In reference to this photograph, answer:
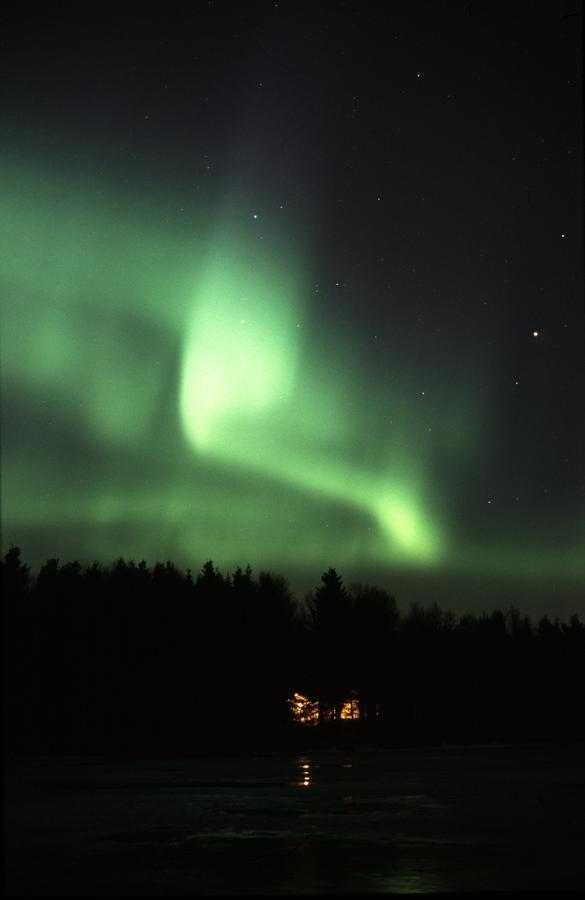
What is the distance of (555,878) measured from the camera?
32.3 ft

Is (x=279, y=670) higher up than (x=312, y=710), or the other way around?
(x=279, y=670)

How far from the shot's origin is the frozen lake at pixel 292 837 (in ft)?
31.9

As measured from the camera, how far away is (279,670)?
2685 inches

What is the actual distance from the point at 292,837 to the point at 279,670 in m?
55.7

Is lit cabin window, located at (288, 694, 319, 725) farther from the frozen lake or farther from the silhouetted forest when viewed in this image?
the frozen lake

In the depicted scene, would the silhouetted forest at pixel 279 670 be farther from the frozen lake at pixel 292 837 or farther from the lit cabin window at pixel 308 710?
the frozen lake at pixel 292 837

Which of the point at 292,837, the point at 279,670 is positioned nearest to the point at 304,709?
the point at 279,670

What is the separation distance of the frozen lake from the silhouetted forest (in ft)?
17.5

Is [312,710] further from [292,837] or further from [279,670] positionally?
[292,837]

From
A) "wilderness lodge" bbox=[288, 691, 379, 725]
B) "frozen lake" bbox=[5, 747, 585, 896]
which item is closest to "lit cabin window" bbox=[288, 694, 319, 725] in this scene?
"wilderness lodge" bbox=[288, 691, 379, 725]

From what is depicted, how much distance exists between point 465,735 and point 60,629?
70876 millimetres

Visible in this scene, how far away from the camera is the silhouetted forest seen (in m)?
47.7

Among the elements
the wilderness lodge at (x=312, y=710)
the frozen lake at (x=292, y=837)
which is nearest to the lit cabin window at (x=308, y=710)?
the wilderness lodge at (x=312, y=710)

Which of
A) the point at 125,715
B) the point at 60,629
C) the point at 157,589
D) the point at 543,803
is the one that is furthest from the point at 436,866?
the point at 157,589
